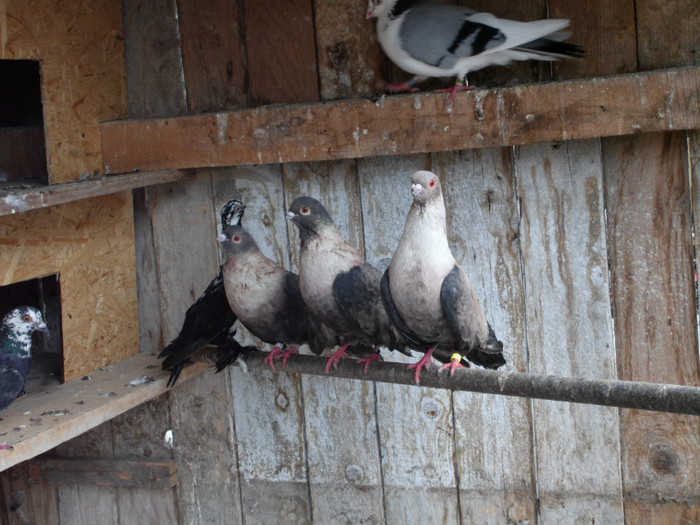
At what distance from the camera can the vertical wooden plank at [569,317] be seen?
8.41ft

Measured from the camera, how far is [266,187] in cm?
290

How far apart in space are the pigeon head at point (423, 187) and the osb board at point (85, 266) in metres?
1.42

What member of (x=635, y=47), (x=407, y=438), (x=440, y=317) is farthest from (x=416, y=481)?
(x=635, y=47)

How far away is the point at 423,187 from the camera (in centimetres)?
213

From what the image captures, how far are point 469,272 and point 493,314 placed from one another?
171 millimetres

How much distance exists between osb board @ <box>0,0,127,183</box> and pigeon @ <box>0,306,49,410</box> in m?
0.52

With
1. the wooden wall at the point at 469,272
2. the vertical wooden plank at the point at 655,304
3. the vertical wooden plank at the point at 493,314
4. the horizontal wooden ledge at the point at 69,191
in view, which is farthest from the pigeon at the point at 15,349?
the vertical wooden plank at the point at 655,304

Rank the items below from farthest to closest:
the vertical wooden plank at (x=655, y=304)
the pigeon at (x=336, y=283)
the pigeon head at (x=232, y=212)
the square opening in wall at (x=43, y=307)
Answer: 1. the square opening in wall at (x=43, y=307)
2. the pigeon head at (x=232, y=212)
3. the vertical wooden plank at (x=655, y=304)
4. the pigeon at (x=336, y=283)

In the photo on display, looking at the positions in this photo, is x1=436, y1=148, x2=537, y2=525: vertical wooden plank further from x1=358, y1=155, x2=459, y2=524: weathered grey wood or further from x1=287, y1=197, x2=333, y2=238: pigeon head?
x1=287, y1=197, x2=333, y2=238: pigeon head

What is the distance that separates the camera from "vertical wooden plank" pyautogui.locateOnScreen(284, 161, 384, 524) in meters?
2.82

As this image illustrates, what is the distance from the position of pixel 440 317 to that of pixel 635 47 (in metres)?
1.09

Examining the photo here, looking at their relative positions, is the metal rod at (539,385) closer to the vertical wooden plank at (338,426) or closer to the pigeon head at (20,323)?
the vertical wooden plank at (338,426)

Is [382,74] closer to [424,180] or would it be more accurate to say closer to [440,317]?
[424,180]

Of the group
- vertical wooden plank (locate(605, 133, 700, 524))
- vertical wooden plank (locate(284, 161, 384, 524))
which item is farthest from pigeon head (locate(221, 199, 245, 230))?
vertical wooden plank (locate(605, 133, 700, 524))
